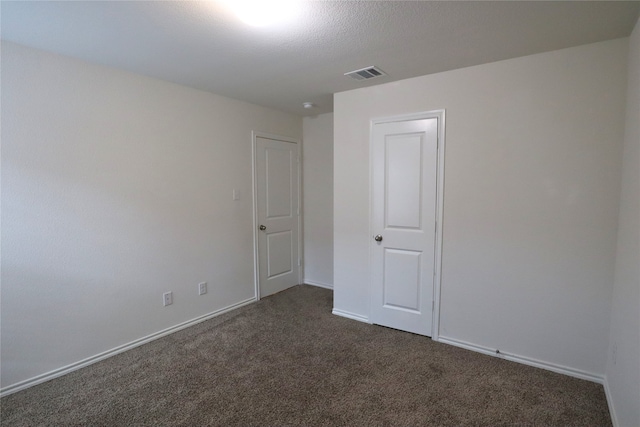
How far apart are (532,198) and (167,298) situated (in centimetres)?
328

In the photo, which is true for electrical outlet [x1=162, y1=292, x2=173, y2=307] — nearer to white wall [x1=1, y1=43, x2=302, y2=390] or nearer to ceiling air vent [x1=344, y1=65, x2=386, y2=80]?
white wall [x1=1, y1=43, x2=302, y2=390]

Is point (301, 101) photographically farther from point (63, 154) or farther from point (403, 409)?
point (403, 409)

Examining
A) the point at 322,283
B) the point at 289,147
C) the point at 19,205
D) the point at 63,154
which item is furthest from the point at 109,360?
the point at 289,147

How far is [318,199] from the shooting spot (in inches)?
171

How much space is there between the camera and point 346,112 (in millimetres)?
3174

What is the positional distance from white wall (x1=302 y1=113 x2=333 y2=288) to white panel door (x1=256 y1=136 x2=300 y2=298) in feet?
0.58

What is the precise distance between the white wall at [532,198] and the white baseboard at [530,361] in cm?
1

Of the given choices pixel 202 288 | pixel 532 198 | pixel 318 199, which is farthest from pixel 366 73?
pixel 202 288

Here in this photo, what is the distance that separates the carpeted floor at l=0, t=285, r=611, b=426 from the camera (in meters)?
1.87

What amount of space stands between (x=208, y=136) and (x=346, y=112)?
147 cm

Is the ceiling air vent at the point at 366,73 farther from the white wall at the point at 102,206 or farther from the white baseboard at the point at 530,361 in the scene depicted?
the white baseboard at the point at 530,361

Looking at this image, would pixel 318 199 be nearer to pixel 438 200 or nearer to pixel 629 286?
pixel 438 200

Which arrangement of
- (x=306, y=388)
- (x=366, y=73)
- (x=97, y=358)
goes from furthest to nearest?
(x=366, y=73) → (x=97, y=358) → (x=306, y=388)

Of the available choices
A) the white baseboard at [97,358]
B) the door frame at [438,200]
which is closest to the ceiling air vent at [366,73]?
the door frame at [438,200]
